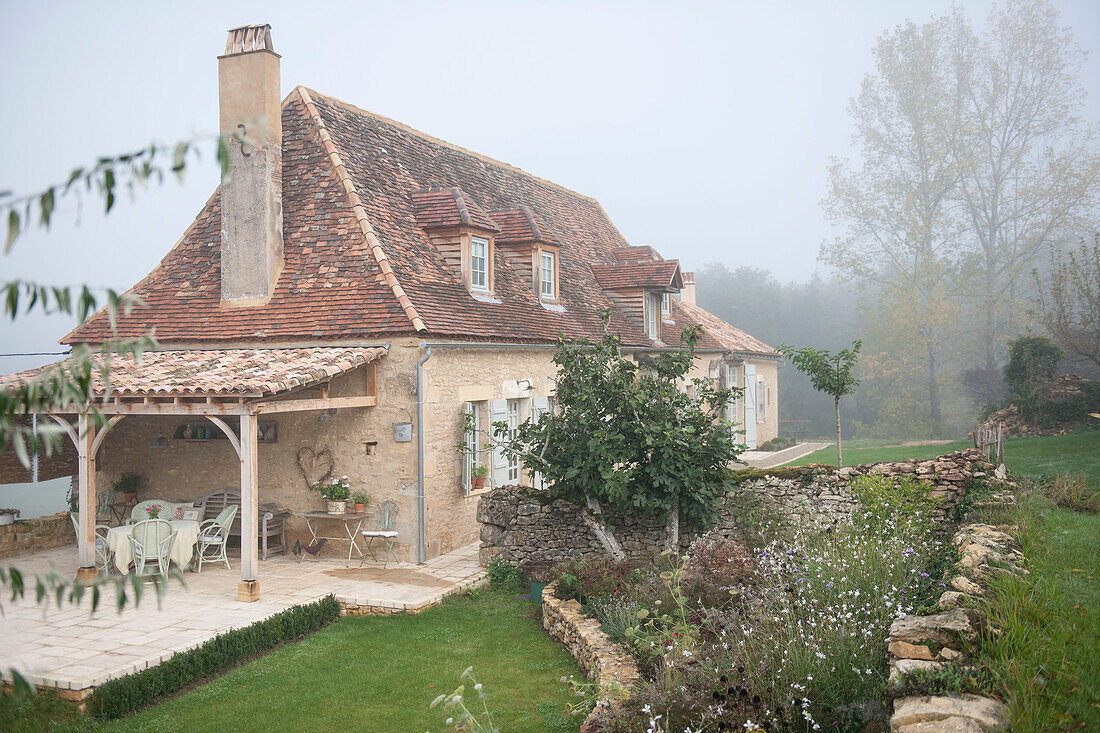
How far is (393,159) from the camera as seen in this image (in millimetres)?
15469

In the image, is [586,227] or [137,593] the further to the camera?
[586,227]

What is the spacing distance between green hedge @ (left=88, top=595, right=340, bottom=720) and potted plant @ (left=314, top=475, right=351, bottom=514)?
225 cm

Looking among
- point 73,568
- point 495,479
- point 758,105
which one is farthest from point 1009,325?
point 758,105

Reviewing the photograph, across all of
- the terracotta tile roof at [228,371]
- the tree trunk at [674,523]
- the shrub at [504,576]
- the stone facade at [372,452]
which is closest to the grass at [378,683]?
the shrub at [504,576]

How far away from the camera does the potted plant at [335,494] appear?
37.8 feet

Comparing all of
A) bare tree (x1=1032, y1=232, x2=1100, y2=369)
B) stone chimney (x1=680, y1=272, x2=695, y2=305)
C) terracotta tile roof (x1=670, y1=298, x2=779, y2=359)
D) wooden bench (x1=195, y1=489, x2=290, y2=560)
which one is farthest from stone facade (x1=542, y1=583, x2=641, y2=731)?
stone chimney (x1=680, y1=272, x2=695, y2=305)

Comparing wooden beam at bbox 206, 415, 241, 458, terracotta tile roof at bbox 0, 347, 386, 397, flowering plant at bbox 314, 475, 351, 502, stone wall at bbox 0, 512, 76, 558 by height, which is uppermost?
terracotta tile roof at bbox 0, 347, 386, 397

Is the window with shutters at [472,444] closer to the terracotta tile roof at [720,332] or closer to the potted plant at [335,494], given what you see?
the potted plant at [335,494]

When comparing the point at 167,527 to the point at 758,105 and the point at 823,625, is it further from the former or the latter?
the point at 758,105

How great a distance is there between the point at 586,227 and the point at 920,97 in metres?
18.8

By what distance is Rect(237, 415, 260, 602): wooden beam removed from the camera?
9.30 meters

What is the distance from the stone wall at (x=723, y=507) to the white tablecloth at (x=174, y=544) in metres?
4.01

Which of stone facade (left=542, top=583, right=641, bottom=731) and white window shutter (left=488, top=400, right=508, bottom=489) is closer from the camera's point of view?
stone facade (left=542, top=583, right=641, bottom=731)

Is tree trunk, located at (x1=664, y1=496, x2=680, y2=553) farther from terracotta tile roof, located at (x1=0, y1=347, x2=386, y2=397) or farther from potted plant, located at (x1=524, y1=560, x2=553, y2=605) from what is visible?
terracotta tile roof, located at (x1=0, y1=347, x2=386, y2=397)
